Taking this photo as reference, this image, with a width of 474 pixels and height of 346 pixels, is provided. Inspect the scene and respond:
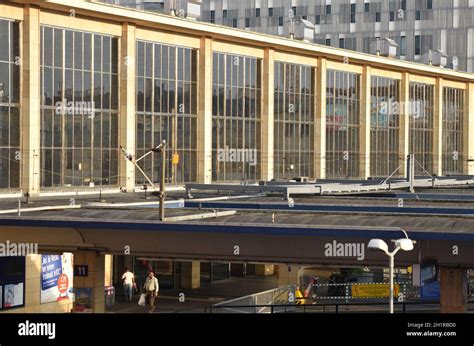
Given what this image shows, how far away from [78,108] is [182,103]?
1001 centimetres

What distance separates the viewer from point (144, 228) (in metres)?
31.0

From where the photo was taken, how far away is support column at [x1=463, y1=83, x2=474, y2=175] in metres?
103

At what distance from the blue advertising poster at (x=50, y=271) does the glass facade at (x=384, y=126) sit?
160 ft

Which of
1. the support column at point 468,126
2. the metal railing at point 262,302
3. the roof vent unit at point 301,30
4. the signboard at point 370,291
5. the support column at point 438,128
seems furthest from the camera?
the support column at point 468,126

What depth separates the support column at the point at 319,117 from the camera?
77.1 metres

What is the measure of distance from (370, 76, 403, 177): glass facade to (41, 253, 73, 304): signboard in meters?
48.1

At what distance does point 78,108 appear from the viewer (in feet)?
177

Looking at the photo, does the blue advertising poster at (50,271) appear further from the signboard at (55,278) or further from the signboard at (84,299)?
the signboard at (84,299)

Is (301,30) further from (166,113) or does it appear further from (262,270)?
(262,270)

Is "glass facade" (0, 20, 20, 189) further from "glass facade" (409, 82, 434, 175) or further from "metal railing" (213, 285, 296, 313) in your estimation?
"glass facade" (409, 82, 434, 175)

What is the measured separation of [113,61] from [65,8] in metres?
5.34

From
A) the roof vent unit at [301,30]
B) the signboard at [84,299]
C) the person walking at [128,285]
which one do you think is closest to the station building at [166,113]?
the signboard at [84,299]

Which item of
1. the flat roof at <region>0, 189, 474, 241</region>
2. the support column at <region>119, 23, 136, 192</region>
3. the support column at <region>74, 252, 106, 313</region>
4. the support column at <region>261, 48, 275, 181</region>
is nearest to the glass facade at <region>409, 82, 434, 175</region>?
the support column at <region>261, 48, 275, 181</region>

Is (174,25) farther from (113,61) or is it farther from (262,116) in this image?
(262,116)
